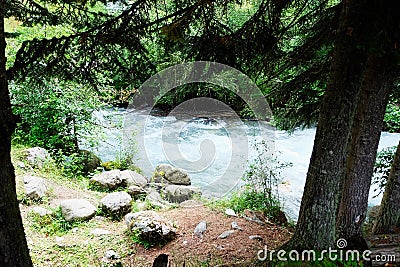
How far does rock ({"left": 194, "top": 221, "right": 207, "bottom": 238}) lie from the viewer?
4284 mm

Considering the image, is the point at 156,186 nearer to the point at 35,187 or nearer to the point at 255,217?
the point at 35,187

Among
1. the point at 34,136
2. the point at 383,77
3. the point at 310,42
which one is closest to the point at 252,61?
the point at 310,42

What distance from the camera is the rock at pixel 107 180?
632cm

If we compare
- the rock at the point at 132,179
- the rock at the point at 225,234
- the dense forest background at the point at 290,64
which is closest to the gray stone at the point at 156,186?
the rock at the point at 132,179

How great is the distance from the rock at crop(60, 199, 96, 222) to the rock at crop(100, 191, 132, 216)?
188 mm

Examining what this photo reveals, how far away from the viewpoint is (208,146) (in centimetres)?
959

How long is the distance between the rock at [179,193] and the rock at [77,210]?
171 centimetres

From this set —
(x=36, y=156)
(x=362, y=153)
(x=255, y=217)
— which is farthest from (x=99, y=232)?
(x=362, y=153)

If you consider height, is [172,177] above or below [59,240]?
above

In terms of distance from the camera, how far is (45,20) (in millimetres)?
4562

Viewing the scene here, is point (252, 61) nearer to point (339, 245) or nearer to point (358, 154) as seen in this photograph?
point (358, 154)

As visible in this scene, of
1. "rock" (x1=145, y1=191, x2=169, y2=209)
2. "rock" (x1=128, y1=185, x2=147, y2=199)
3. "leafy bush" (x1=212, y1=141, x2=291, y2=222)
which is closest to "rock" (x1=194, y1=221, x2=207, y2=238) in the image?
"leafy bush" (x1=212, y1=141, x2=291, y2=222)
